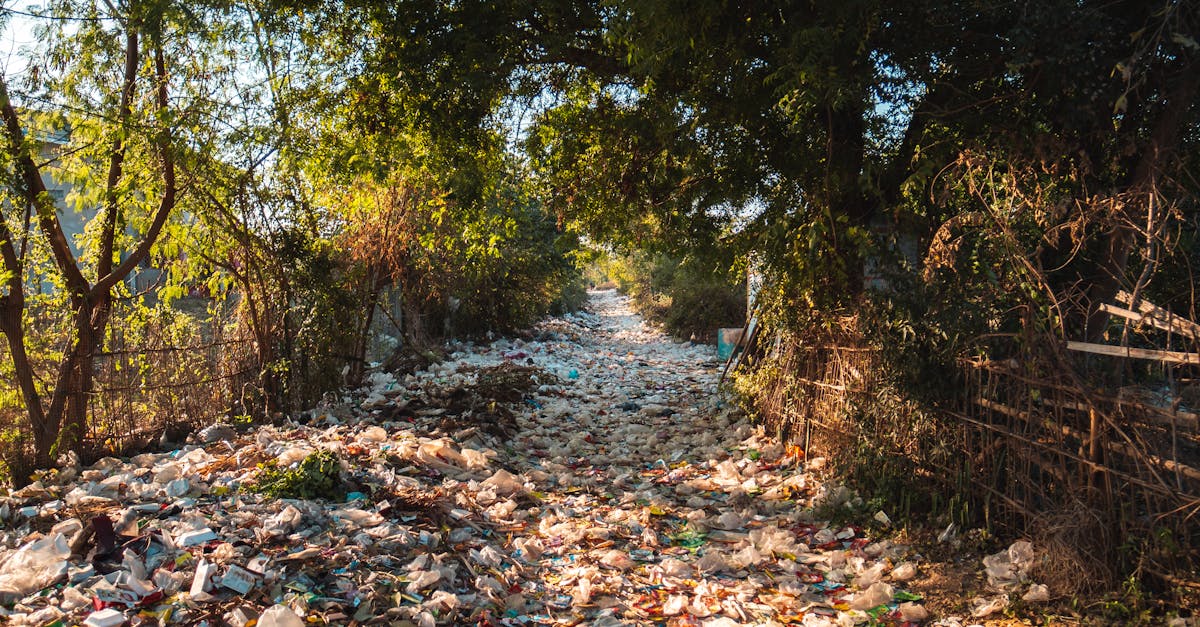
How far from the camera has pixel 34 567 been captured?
136 inches

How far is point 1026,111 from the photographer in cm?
466

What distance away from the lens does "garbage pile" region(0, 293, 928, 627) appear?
11.1ft

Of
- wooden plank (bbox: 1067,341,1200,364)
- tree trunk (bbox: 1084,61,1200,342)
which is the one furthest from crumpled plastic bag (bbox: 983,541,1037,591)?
tree trunk (bbox: 1084,61,1200,342)

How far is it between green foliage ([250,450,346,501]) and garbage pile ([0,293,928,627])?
13 mm

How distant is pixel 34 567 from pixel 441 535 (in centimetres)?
189

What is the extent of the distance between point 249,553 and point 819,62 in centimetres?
402

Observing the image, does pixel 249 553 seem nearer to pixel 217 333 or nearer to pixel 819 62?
pixel 819 62

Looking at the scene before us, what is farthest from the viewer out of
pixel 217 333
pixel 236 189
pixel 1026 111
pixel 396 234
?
pixel 396 234

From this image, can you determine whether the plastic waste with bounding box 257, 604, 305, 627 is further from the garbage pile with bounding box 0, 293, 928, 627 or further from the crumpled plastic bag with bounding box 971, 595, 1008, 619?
the crumpled plastic bag with bounding box 971, 595, 1008, 619

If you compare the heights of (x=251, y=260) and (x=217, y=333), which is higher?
(x=251, y=260)

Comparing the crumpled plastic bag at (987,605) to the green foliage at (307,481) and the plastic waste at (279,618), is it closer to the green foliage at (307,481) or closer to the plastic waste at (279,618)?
the plastic waste at (279,618)

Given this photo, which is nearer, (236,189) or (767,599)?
(767,599)

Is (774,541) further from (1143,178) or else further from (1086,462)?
(1143,178)

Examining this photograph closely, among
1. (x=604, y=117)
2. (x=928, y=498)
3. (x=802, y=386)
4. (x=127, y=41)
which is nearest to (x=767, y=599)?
(x=928, y=498)
